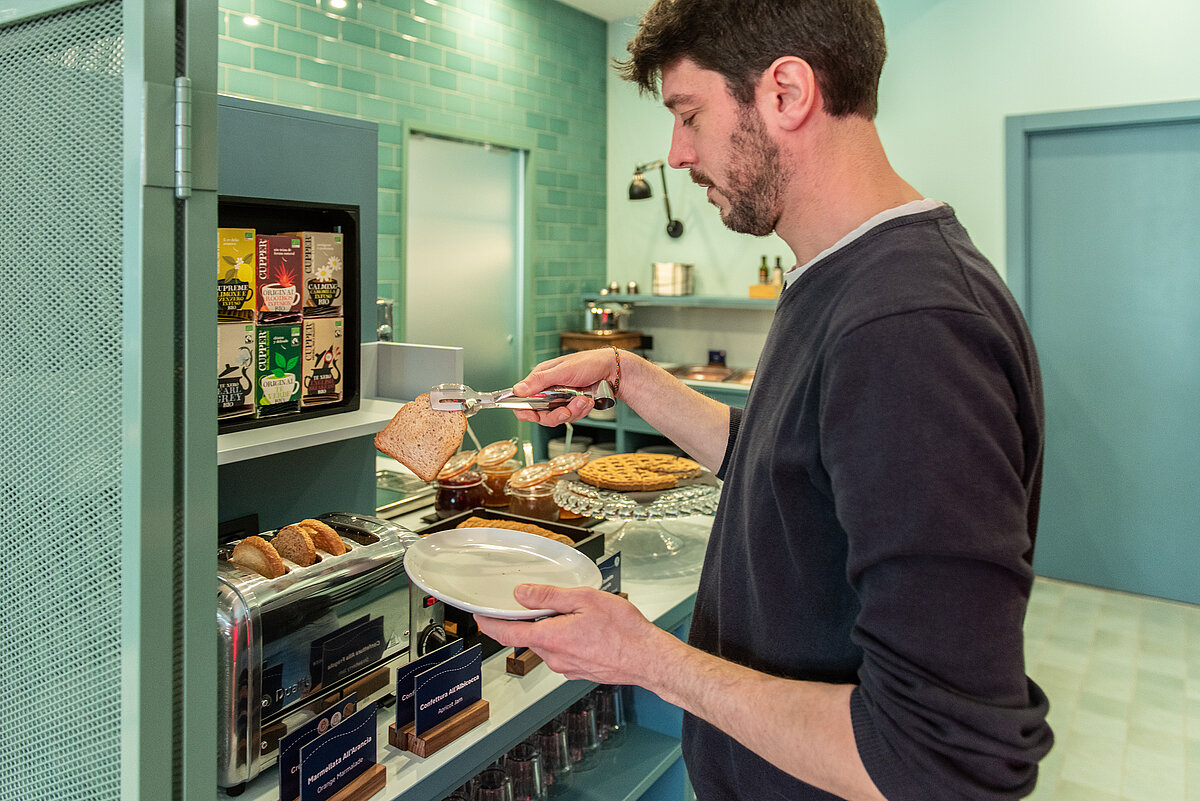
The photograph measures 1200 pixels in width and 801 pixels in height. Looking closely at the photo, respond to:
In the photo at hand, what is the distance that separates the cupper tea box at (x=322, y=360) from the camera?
1440 mm

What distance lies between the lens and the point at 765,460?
3.05ft

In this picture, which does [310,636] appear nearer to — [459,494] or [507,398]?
[507,398]

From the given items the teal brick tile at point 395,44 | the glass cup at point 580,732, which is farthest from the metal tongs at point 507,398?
the teal brick tile at point 395,44

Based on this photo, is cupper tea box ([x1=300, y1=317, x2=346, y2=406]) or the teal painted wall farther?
the teal painted wall

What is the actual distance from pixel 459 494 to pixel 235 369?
815 millimetres

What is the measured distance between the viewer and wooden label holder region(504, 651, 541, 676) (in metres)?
1.55

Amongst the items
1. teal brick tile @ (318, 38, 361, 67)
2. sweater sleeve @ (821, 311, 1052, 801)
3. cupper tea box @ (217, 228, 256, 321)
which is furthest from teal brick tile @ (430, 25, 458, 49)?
sweater sleeve @ (821, 311, 1052, 801)

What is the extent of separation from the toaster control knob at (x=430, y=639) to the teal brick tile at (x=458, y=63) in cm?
348

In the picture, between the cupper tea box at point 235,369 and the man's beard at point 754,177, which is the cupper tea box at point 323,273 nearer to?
the cupper tea box at point 235,369

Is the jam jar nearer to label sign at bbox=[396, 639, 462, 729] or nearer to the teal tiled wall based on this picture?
label sign at bbox=[396, 639, 462, 729]

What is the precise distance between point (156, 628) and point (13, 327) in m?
0.35

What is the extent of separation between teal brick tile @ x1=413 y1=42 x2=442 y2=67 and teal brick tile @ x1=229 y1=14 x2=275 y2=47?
2.59 ft

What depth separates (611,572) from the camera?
1741 mm

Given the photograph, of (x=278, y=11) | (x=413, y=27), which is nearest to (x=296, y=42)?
(x=278, y=11)
